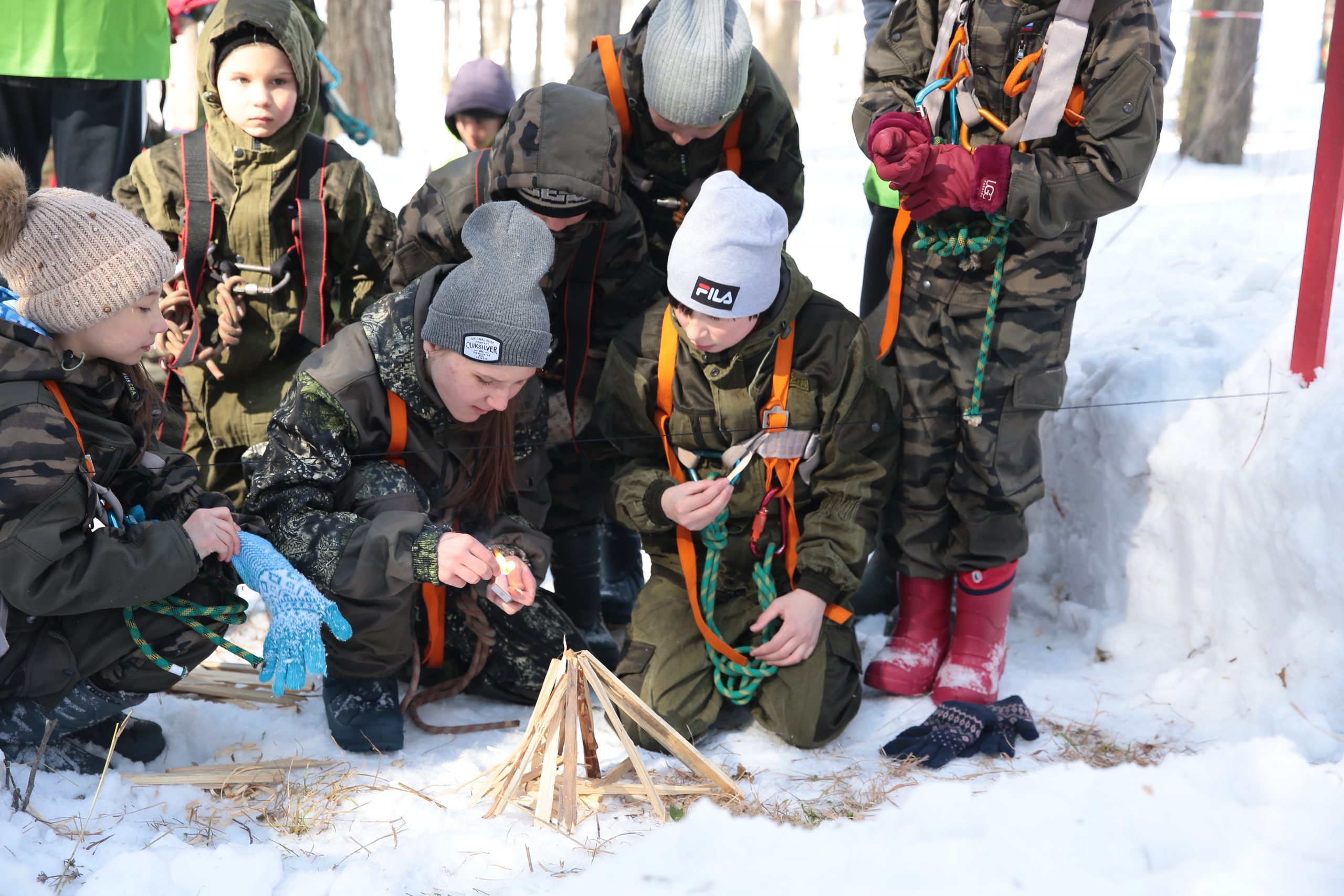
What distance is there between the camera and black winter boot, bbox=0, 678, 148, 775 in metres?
2.42

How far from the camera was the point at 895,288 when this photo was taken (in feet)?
10.5

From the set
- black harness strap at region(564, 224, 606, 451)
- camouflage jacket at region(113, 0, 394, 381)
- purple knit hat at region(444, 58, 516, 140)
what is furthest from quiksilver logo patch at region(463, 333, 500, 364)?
purple knit hat at region(444, 58, 516, 140)

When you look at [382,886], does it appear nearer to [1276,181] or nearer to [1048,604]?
[1048,604]

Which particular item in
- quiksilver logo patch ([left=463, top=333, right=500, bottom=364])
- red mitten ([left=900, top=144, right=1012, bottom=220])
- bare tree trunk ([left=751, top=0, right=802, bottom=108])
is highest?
bare tree trunk ([left=751, top=0, right=802, bottom=108])

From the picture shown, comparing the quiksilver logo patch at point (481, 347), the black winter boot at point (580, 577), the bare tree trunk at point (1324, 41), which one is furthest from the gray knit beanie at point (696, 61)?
the bare tree trunk at point (1324, 41)

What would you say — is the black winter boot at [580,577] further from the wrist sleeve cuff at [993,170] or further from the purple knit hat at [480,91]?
the purple knit hat at [480,91]

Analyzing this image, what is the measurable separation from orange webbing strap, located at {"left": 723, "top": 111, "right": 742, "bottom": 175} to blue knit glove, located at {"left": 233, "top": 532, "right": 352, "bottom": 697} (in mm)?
1754

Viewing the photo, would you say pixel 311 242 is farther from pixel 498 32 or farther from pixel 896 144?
pixel 498 32

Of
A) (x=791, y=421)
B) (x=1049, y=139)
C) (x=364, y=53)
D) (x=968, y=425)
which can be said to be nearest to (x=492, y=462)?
(x=791, y=421)

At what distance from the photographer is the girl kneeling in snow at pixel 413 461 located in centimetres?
262

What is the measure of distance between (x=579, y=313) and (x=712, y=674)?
114cm

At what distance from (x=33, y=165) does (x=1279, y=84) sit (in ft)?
17.5

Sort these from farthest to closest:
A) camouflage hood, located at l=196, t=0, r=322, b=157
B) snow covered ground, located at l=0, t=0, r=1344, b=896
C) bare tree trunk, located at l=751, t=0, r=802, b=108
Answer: bare tree trunk, located at l=751, t=0, r=802, b=108
camouflage hood, located at l=196, t=0, r=322, b=157
snow covered ground, located at l=0, t=0, r=1344, b=896

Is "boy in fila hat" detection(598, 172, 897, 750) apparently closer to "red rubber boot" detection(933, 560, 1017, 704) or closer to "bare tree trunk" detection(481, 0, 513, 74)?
"red rubber boot" detection(933, 560, 1017, 704)
